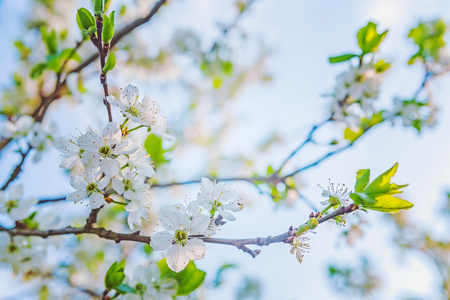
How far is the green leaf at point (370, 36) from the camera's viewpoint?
1.66 meters

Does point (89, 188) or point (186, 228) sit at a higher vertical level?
point (89, 188)

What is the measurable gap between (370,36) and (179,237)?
1.43 metres

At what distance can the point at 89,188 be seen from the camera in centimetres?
102

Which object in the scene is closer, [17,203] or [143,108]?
[143,108]

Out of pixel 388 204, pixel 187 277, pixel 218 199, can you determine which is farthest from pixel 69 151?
pixel 388 204

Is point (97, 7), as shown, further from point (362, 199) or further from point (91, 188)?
point (362, 199)

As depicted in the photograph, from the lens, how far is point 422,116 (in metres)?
2.18

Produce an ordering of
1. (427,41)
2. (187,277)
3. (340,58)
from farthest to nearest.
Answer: (427,41), (340,58), (187,277)

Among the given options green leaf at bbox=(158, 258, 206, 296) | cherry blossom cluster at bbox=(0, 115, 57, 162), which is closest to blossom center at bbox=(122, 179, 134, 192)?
green leaf at bbox=(158, 258, 206, 296)

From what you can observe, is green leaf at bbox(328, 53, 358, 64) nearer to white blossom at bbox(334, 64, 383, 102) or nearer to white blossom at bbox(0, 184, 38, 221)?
white blossom at bbox(334, 64, 383, 102)

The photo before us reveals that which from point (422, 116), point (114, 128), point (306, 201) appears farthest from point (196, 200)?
point (422, 116)

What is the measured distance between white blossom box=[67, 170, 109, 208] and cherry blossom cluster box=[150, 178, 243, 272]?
0.21 metres

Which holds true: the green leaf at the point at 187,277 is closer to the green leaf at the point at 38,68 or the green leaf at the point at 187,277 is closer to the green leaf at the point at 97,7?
the green leaf at the point at 97,7

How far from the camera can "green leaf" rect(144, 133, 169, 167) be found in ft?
5.41
